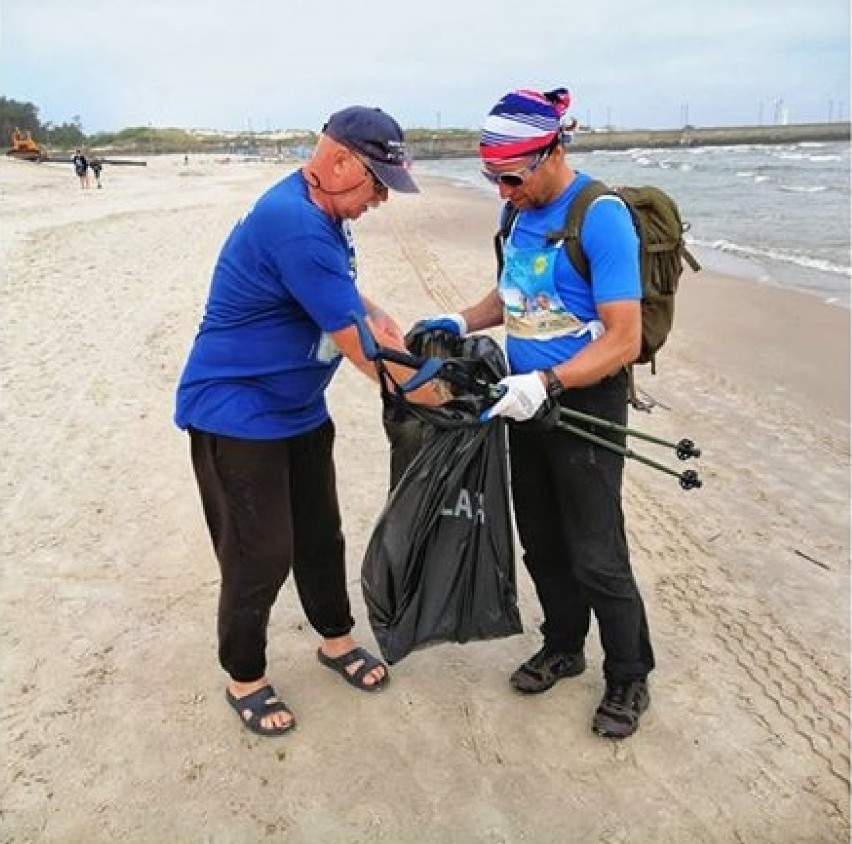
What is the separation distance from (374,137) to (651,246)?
2.81 feet

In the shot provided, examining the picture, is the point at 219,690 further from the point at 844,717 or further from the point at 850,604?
the point at 850,604

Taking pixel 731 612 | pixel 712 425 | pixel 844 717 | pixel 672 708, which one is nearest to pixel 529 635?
pixel 672 708

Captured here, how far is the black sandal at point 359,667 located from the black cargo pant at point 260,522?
303 mm

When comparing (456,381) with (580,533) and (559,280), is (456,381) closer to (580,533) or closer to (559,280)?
(559,280)

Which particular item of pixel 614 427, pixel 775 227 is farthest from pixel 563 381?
pixel 775 227

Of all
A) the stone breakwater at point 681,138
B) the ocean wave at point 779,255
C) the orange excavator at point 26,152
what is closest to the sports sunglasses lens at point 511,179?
the ocean wave at point 779,255

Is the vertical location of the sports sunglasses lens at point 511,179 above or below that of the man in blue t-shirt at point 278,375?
above

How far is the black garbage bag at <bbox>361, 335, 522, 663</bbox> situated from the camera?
2.60m

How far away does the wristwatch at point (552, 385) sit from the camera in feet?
8.08

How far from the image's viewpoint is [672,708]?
306 centimetres

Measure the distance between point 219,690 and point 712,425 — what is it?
429 cm

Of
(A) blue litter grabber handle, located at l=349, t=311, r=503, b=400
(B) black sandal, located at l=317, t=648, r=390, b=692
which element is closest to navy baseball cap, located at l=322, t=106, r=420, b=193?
(A) blue litter grabber handle, located at l=349, t=311, r=503, b=400

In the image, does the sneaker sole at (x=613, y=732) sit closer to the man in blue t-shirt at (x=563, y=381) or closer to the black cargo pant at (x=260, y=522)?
the man in blue t-shirt at (x=563, y=381)

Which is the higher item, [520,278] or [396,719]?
[520,278]
